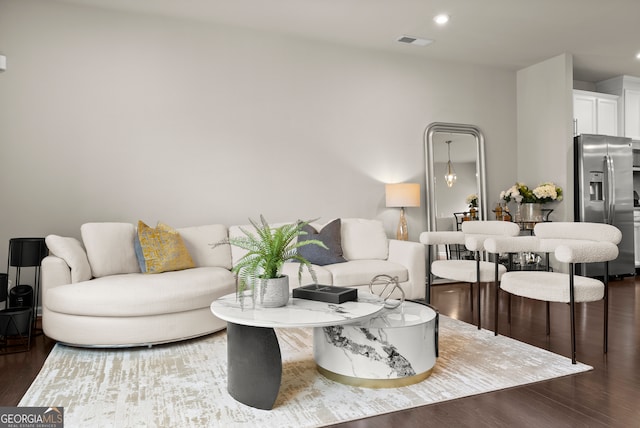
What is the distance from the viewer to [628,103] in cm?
652

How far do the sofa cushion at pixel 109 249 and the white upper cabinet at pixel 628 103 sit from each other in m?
6.62

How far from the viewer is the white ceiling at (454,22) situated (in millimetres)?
4191

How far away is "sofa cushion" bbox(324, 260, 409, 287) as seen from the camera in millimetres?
3863

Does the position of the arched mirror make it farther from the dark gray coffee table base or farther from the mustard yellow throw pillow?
the dark gray coffee table base

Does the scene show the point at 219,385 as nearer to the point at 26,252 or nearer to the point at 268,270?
the point at 268,270

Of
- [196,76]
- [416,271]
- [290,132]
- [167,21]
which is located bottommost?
[416,271]

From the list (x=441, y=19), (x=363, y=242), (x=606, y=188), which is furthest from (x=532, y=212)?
(x=441, y=19)

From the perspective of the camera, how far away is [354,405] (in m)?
2.17

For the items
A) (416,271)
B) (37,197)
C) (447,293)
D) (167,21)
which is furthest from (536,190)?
(37,197)

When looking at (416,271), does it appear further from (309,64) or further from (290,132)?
(309,64)

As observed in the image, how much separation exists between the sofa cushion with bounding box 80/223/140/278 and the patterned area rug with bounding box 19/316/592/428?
64 cm

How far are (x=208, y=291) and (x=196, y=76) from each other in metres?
2.33

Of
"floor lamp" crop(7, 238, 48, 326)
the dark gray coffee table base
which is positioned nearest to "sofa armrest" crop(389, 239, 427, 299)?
the dark gray coffee table base

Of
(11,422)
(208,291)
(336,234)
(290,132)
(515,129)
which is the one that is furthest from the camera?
(515,129)
